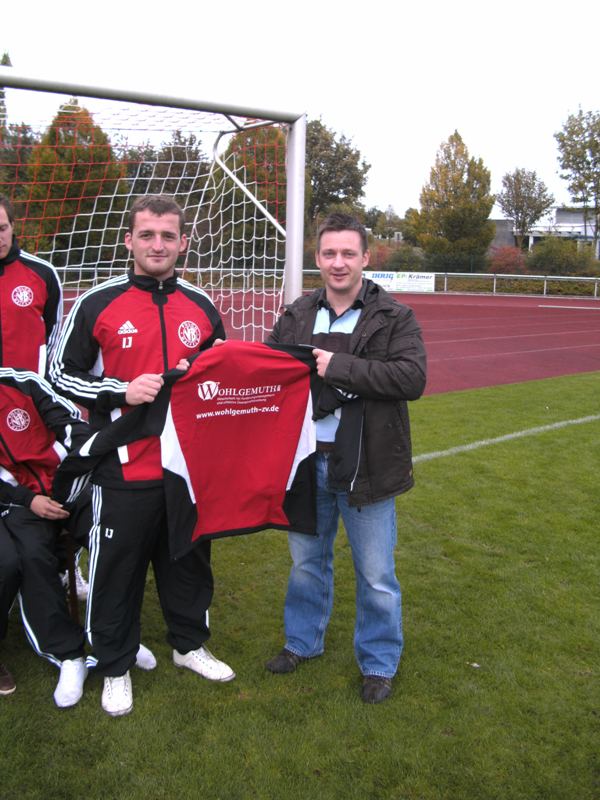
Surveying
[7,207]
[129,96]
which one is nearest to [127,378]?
[7,207]

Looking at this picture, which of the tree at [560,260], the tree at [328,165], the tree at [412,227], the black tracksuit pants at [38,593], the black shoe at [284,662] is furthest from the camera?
the tree at [328,165]

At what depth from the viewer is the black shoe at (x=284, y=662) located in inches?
129

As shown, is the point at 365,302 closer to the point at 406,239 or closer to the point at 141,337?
the point at 141,337

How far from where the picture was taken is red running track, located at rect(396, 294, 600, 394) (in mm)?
11812

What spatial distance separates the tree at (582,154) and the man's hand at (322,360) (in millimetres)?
37665

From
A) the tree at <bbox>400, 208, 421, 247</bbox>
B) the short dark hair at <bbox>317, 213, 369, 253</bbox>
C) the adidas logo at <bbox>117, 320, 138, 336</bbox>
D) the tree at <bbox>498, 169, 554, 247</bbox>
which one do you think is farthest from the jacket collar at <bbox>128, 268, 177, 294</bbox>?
the tree at <bbox>498, 169, 554, 247</bbox>

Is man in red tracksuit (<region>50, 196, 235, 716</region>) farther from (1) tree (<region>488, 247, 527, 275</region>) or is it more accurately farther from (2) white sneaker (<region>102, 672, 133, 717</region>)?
(1) tree (<region>488, 247, 527, 275</region>)

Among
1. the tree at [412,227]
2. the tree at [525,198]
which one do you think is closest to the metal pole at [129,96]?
the tree at [412,227]

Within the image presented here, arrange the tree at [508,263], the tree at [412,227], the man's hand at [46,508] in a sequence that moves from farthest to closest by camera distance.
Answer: the tree at [412,227] < the tree at [508,263] < the man's hand at [46,508]

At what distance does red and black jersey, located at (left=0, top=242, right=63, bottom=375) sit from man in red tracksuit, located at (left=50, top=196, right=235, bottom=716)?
0.60 meters

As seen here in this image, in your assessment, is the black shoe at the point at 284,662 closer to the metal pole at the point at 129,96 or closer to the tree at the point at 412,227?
the metal pole at the point at 129,96

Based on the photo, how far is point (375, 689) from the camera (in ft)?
10.1

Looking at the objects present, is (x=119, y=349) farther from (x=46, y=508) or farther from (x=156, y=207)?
(x=46, y=508)

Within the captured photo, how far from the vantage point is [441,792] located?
2.53 metres
